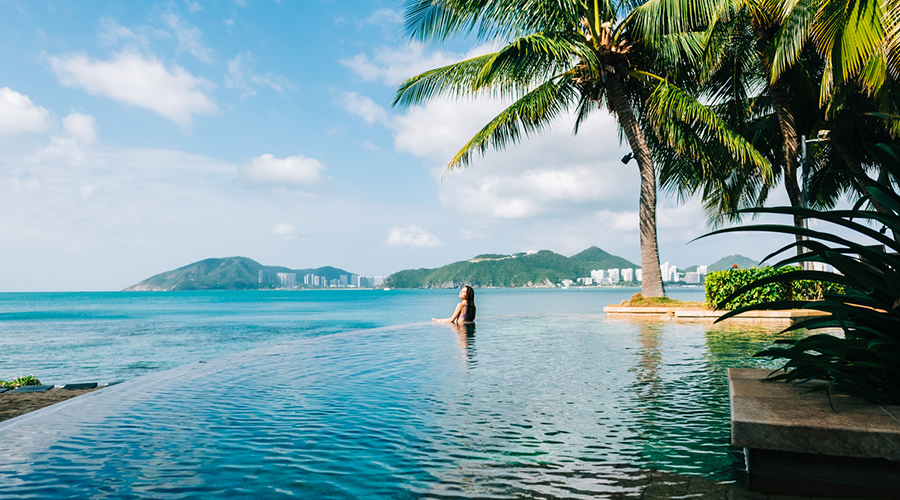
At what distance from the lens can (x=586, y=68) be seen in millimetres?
18656

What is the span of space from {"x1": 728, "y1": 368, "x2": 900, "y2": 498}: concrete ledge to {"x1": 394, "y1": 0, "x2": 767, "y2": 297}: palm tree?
47.2ft

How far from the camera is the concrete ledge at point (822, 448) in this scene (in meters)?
2.62

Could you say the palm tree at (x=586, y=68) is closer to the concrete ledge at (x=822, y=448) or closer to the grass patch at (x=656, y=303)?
the grass patch at (x=656, y=303)

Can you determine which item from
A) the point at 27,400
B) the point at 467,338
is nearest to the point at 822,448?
the point at 27,400

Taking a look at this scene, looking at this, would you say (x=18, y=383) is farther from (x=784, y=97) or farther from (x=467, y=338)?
(x=784, y=97)

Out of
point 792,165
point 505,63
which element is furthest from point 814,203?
point 505,63

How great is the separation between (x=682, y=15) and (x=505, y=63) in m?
5.28

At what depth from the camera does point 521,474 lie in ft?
11.5

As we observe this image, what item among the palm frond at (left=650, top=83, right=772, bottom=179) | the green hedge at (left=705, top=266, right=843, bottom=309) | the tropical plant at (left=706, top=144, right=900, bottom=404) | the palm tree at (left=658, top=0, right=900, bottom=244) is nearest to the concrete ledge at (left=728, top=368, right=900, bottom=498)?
the tropical plant at (left=706, top=144, right=900, bottom=404)

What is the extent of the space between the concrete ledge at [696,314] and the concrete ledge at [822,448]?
13.1 meters

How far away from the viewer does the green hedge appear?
16312mm

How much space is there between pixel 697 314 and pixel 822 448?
15276mm

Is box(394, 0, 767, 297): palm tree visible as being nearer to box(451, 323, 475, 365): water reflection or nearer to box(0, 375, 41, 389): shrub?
box(451, 323, 475, 365): water reflection

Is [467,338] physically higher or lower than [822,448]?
lower
